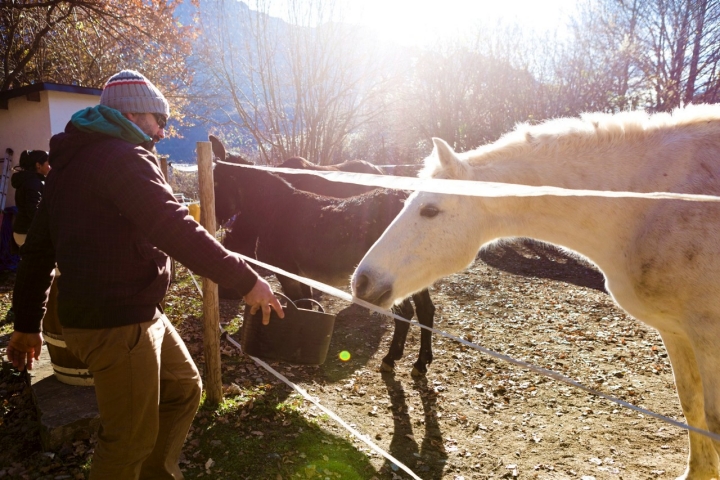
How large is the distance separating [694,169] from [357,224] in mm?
3238

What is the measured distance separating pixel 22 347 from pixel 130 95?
4.74ft

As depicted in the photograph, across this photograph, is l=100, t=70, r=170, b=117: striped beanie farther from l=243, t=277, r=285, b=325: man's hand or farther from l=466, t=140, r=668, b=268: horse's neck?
l=466, t=140, r=668, b=268: horse's neck

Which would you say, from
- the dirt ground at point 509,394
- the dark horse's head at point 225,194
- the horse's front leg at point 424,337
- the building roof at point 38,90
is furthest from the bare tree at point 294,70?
the horse's front leg at point 424,337

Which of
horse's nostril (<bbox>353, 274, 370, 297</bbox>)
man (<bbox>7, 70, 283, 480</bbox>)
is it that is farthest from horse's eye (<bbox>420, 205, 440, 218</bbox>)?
man (<bbox>7, 70, 283, 480</bbox>)

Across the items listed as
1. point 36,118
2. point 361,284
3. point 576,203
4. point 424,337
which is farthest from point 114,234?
point 36,118

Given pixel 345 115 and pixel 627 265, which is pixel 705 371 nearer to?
pixel 627 265

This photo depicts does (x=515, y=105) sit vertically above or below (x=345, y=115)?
above

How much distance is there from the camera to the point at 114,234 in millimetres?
1866

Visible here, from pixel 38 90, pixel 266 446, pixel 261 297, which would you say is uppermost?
pixel 38 90

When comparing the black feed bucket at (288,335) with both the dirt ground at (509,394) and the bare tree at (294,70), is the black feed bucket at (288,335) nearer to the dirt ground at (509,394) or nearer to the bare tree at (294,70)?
the dirt ground at (509,394)

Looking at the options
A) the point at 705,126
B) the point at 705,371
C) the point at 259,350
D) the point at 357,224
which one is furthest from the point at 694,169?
the point at 357,224

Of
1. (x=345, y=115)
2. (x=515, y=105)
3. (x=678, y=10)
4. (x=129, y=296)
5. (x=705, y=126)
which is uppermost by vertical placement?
(x=678, y=10)

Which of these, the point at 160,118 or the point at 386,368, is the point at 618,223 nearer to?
the point at 160,118

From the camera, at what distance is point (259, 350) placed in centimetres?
289
